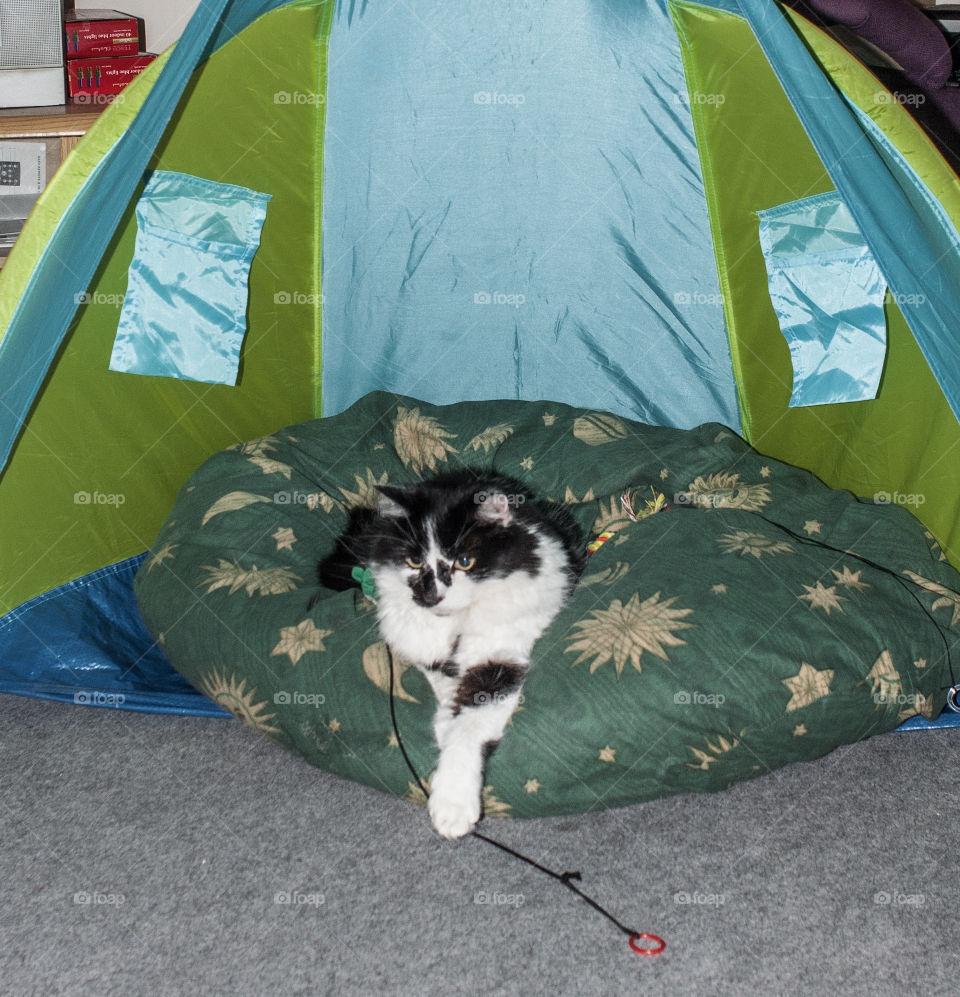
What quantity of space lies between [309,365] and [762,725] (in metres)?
1.63

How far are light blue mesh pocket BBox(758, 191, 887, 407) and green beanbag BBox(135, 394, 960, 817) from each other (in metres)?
0.30

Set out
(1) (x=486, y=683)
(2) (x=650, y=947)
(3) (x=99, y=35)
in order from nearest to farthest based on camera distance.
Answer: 1. (2) (x=650, y=947)
2. (1) (x=486, y=683)
3. (3) (x=99, y=35)

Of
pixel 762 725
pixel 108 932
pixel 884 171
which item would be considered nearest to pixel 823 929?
pixel 762 725

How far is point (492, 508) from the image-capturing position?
1582 millimetres

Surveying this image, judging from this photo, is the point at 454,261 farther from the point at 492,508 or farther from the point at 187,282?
the point at 492,508

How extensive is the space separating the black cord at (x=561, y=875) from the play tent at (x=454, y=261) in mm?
525

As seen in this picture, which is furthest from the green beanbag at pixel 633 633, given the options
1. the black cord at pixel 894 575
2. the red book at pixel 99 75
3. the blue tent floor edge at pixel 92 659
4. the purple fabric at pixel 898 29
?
the red book at pixel 99 75

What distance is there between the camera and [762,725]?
1.47m

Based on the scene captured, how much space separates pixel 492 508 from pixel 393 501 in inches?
7.1

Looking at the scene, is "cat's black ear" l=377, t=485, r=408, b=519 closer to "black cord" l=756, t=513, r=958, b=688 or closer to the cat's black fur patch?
the cat's black fur patch

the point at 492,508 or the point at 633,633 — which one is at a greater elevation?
the point at 492,508

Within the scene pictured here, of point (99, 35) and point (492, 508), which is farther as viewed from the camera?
point (99, 35)

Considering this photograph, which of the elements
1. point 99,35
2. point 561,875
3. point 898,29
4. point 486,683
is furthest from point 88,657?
point 99,35

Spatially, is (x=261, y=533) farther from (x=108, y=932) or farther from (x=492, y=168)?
(x=492, y=168)
